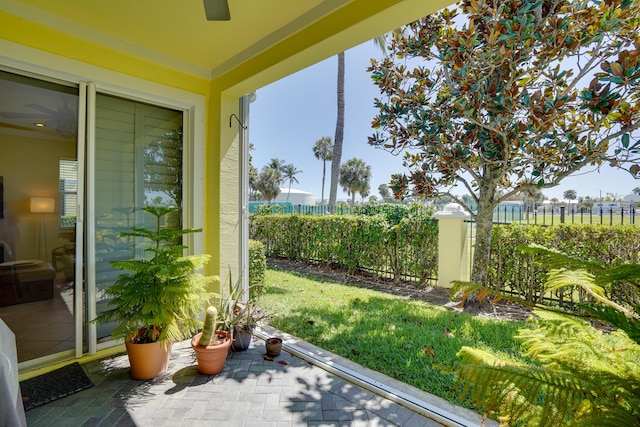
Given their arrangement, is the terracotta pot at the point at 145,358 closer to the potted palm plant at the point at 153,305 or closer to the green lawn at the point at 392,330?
the potted palm plant at the point at 153,305

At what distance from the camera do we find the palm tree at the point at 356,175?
27503mm

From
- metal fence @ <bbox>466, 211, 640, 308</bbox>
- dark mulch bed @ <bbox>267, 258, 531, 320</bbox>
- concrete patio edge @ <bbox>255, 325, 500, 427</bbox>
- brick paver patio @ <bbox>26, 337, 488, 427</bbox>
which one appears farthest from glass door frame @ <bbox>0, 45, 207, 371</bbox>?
metal fence @ <bbox>466, 211, 640, 308</bbox>

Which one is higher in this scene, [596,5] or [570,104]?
[596,5]

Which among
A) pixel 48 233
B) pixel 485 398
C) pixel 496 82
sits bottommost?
pixel 485 398

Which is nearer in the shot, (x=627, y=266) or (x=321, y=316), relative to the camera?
(x=627, y=266)

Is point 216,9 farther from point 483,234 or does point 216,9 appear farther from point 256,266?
point 483,234

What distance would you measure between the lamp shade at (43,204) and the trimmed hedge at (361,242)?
4.96 metres

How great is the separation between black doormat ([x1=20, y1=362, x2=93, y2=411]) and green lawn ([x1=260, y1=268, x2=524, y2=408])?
1903mm

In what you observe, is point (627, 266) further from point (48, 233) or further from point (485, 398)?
point (48, 233)

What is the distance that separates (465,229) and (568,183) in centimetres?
162

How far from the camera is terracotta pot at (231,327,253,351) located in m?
3.01

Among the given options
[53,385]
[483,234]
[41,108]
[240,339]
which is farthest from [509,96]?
[53,385]

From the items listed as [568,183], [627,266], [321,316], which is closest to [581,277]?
[627,266]

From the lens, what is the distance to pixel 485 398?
76 centimetres
